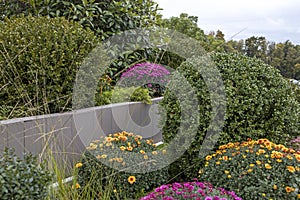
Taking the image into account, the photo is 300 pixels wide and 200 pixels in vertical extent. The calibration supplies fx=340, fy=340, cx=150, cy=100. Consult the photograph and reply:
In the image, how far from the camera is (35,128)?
3.03m

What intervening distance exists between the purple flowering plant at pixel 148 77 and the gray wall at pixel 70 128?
0.69 metres

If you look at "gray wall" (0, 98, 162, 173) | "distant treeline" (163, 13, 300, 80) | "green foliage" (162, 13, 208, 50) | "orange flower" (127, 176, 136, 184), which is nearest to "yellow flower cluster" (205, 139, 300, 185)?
"orange flower" (127, 176, 136, 184)

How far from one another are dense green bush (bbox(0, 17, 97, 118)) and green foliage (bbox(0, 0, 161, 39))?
1.03 meters

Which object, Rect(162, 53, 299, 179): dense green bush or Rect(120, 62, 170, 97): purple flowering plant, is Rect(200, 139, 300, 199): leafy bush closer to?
Rect(162, 53, 299, 179): dense green bush

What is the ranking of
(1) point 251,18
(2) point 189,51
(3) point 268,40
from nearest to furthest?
(1) point 251,18
(2) point 189,51
(3) point 268,40

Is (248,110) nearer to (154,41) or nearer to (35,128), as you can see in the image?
(35,128)

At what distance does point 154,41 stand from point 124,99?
5.57ft

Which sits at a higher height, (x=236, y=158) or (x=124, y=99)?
(x=124, y=99)

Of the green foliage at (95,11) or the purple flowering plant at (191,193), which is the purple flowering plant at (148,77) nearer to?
the green foliage at (95,11)

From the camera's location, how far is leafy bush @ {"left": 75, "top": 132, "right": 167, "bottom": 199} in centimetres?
275

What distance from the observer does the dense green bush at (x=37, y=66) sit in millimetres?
3385

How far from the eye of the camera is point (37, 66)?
337 cm

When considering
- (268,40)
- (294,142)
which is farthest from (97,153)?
(268,40)

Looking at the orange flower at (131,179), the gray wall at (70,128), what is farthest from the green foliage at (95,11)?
the orange flower at (131,179)
